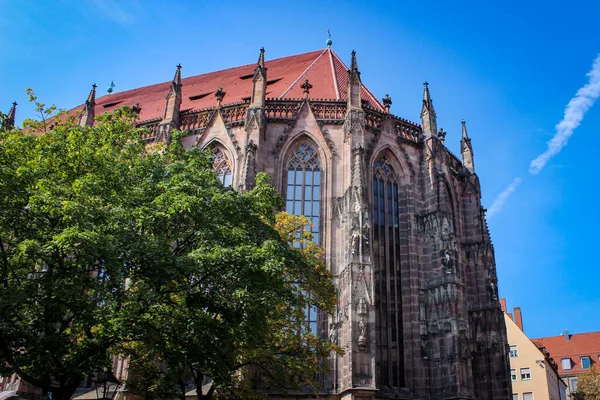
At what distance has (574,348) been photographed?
50.1m

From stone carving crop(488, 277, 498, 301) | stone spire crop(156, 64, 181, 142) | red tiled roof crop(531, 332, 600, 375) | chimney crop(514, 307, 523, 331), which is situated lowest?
stone carving crop(488, 277, 498, 301)

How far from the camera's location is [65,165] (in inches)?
496

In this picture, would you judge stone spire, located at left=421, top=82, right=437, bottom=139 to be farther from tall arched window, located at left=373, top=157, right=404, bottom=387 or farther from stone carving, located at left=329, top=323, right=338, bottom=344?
stone carving, located at left=329, top=323, right=338, bottom=344

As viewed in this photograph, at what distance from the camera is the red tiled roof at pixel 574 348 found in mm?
48938

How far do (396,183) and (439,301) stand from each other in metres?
5.29

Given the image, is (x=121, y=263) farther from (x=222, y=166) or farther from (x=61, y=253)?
(x=222, y=166)

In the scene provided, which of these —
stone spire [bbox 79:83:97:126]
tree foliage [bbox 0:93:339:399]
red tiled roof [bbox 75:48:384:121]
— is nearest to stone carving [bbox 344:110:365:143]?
red tiled roof [bbox 75:48:384:121]

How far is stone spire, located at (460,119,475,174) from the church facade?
9 cm

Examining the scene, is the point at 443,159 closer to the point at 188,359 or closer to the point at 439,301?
the point at 439,301

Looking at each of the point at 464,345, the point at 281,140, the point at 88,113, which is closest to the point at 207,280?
the point at 464,345

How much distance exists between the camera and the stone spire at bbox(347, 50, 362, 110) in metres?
24.0

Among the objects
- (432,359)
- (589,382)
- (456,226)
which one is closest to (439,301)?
(432,359)

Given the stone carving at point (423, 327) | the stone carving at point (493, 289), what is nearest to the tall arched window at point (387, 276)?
the stone carving at point (423, 327)

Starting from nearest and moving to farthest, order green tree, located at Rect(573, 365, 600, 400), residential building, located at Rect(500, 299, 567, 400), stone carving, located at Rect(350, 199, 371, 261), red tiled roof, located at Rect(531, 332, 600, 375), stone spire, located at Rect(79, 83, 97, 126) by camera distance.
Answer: stone carving, located at Rect(350, 199, 371, 261) < stone spire, located at Rect(79, 83, 97, 126) < green tree, located at Rect(573, 365, 600, 400) < residential building, located at Rect(500, 299, 567, 400) < red tiled roof, located at Rect(531, 332, 600, 375)
